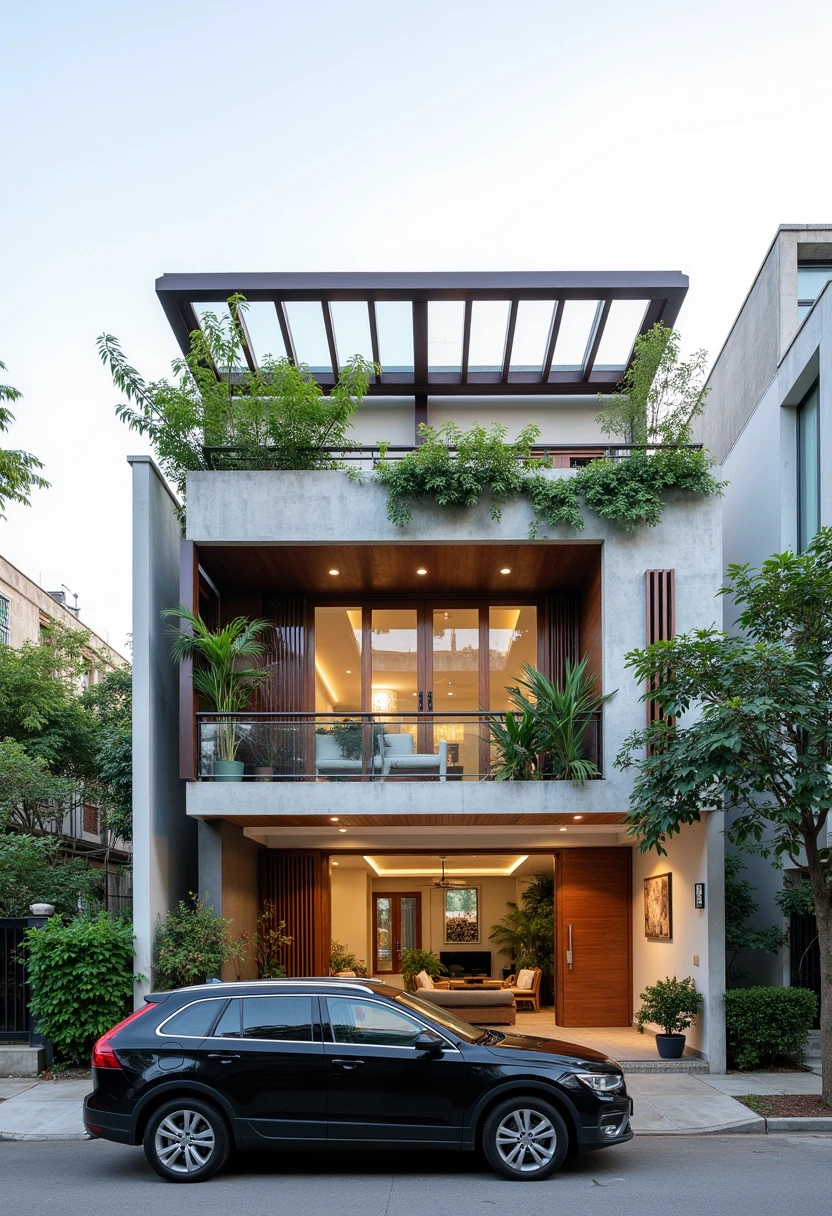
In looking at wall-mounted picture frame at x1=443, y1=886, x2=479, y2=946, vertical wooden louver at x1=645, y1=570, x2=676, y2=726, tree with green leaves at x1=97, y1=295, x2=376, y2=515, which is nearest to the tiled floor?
vertical wooden louver at x1=645, y1=570, x2=676, y2=726

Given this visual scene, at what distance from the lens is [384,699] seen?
1562 centimetres

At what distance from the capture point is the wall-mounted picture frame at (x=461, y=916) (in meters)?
24.9

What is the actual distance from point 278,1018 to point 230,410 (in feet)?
27.9

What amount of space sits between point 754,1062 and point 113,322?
42.1 ft

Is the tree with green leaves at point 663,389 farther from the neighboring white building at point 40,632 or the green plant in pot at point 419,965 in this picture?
the neighboring white building at point 40,632

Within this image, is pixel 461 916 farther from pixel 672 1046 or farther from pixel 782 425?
pixel 782 425

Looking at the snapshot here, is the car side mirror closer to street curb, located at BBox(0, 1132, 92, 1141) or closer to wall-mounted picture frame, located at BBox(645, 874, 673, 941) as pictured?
street curb, located at BBox(0, 1132, 92, 1141)

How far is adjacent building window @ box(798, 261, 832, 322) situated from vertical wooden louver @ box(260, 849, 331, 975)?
38.7 ft

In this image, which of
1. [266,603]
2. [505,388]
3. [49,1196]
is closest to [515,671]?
[266,603]

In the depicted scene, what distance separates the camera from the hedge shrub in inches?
482

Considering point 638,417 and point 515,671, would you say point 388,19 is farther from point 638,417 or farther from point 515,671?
point 515,671

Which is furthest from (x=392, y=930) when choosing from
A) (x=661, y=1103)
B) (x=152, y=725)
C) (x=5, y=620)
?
(x=661, y=1103)

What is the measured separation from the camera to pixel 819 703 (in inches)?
388

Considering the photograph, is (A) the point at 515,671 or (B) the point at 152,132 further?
(A) the point at 515,671
